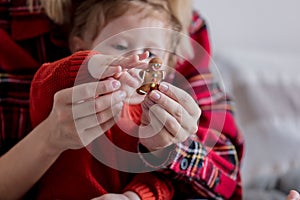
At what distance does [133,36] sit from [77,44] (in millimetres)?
151

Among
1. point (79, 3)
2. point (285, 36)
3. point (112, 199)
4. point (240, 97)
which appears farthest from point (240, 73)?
point (112, 199)

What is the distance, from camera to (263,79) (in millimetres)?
1177

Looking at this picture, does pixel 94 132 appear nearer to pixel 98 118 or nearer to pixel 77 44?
pixel 98 118

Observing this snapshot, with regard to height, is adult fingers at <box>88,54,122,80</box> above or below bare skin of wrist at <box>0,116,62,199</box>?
above

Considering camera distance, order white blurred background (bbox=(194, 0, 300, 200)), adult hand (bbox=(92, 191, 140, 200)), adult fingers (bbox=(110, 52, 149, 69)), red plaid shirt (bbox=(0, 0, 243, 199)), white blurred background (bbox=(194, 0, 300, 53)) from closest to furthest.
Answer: adult fingers (bbox=(110, 52, 149, 69)), adult hand (bbox=(92, 191, 140, 200)), red plaid shirt (bbox=(0, 0, 243, 199)), white blurred background (bbox=(194, 0, 300, 200)), white blurred background (bbox=(194, 0, 300, 53))

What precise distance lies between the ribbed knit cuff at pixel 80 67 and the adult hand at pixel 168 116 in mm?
71

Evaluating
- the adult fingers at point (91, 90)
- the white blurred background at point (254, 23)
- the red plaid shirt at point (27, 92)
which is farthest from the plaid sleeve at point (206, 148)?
the white blurred background at point (254, 23)

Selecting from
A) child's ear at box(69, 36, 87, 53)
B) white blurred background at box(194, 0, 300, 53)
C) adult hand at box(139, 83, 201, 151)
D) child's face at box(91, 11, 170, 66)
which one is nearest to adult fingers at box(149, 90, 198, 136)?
adult hand at box(139, 83, 201, 151)

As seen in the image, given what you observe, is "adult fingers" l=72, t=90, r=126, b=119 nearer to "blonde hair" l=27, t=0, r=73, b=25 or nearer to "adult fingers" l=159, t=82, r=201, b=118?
"adult fingers" l=159, t=82, r=201, b=118

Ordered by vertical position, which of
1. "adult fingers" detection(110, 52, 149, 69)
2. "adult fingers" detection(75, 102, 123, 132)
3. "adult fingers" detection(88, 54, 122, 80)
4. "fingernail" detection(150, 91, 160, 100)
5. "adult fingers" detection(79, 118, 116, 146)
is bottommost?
"adult fingers" detection(79, 118, 116, 146)

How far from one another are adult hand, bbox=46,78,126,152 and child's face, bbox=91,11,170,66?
3.3 inches

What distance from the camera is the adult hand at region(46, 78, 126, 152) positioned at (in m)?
0.66

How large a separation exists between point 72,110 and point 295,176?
457mm

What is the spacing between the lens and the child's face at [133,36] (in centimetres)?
75
